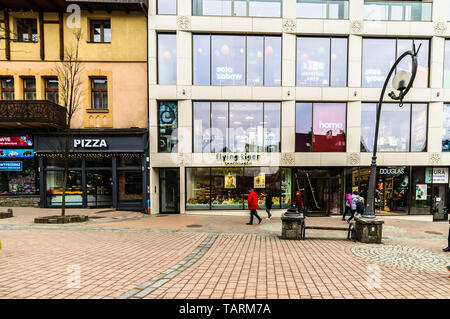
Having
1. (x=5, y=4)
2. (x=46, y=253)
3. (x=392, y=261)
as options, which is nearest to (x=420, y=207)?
(x=392, y=261)

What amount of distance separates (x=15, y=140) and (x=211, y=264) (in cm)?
1586

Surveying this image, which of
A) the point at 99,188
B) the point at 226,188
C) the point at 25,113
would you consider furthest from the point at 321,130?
the point at 25,113

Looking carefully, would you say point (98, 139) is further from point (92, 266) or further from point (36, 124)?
point (92, 266)

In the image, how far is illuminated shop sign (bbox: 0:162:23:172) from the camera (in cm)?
1344

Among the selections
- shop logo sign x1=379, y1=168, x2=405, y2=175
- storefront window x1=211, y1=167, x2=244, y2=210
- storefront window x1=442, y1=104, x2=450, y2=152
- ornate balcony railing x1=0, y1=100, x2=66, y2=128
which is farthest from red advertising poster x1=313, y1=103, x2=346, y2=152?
ornate balcony railing x1=0, y1=100, x2=66, y2=128

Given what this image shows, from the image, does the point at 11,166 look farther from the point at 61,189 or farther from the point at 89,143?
the point at 89,143

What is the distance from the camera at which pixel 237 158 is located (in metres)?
12.9

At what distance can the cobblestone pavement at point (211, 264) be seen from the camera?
12.7 feet

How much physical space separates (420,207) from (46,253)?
1892 centimetres

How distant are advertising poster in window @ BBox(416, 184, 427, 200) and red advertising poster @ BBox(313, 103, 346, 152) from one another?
5379 millimetres

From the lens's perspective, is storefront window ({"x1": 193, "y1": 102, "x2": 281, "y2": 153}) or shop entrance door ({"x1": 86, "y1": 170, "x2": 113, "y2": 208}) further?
shop entrance door ({"x1": 86, "y1": 170, "x2": 113, "y2": 208})

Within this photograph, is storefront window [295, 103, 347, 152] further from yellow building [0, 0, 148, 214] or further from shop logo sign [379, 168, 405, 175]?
yellow building [0, 0, 148, 214]

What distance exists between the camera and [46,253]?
572 centimetres

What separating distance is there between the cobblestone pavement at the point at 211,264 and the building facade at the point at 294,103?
473 centimetres
